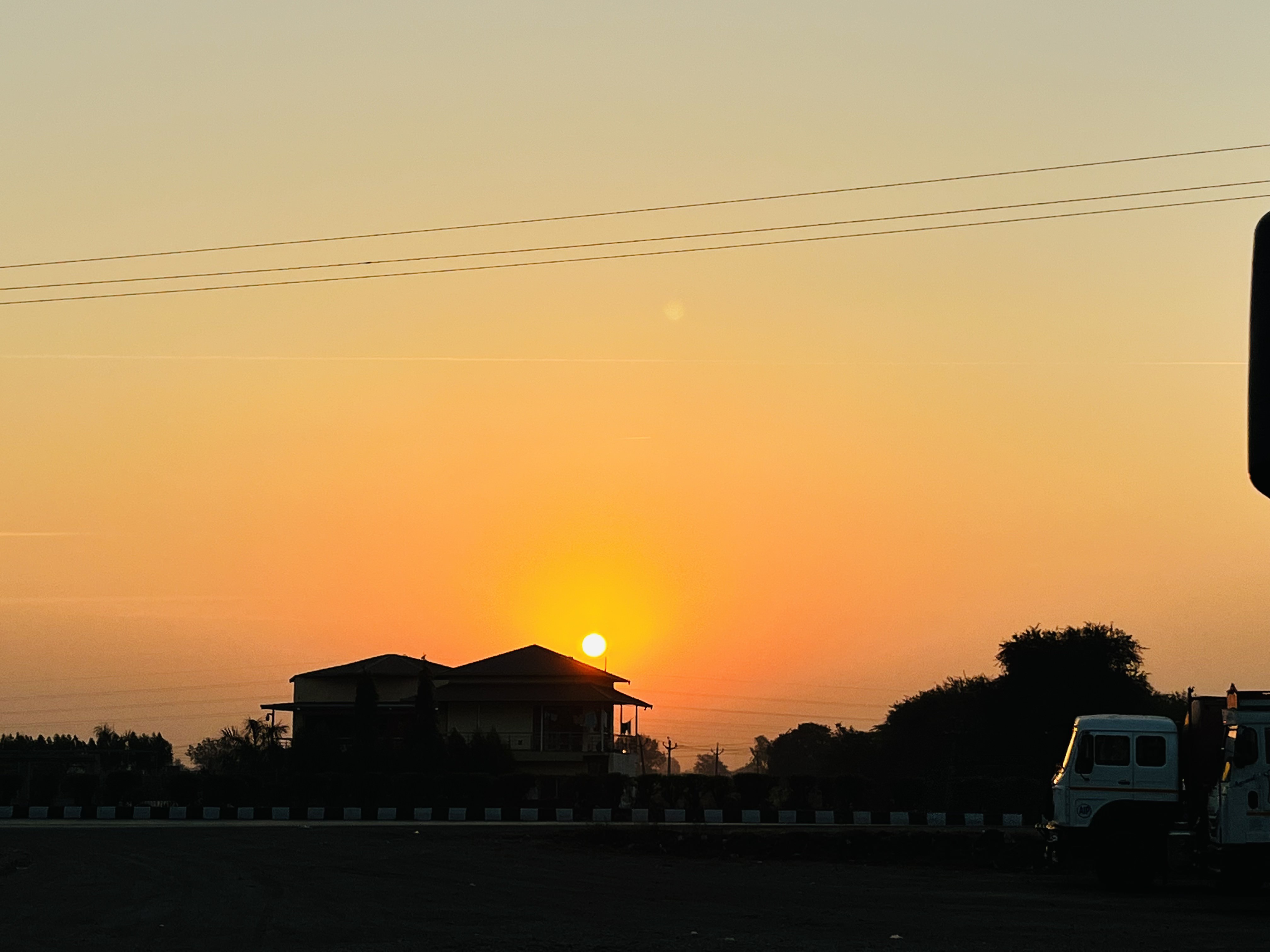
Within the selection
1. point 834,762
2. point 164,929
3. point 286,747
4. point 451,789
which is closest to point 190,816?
point 451,789

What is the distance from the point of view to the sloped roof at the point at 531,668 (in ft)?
271

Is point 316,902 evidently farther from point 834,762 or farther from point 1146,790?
point 834,762

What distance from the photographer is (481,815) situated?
52531mm

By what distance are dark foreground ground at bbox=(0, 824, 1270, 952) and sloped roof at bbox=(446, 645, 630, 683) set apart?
1826 inches

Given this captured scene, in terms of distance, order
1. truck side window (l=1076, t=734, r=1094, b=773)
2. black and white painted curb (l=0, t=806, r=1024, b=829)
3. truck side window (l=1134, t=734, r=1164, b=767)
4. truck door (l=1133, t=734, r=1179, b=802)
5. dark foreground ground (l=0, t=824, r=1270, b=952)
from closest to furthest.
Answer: dark foreground ground (l=0, t=824, r=1270, b=952)
truck door (l=1133, t=734, r=1179, b=802)
truck side window (l=1134, t=734, r=1164, b=767)
truck side window (l=1076, t=734, r=1094, b=773)
black and white painted curb (l=0, t=806, r=1024, b=829)

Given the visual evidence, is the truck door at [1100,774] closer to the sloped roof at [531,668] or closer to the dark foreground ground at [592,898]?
the dark foreground ground at [592,898]

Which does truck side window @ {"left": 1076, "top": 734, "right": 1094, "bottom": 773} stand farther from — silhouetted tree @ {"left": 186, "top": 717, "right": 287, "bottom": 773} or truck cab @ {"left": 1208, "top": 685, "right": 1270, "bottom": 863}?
silhouetted tree @ {"left": 186, "top": 717, "right": 287, "bottom": 773}

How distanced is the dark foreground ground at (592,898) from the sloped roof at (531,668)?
152ft

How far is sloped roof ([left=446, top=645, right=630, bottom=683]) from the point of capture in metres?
82.7

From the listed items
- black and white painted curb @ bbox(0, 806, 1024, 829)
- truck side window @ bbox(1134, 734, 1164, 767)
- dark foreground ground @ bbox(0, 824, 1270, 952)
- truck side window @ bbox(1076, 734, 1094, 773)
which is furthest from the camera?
black and white painted curb @ bbox(0, 806, 1024, 829)

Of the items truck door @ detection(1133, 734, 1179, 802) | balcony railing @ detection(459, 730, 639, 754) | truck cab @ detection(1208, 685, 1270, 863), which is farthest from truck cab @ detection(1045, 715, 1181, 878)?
balcony railing @ detection(459, 730, 639, 754)

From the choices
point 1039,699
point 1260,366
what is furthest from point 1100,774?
point 1039,699

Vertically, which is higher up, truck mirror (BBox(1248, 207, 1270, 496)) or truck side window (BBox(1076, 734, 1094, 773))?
truck mirror (BBox(1248, 207, 1270, 496))

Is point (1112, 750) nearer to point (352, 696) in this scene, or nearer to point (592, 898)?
point (592, 898)
